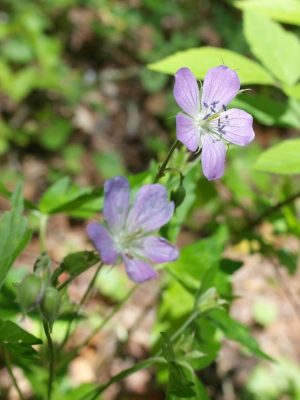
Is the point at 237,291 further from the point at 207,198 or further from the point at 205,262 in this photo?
the point at 205,262

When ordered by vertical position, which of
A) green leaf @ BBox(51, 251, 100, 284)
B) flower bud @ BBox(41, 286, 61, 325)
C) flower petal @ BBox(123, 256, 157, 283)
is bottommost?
flower bud @ BBox(41, 286, 61, 325)

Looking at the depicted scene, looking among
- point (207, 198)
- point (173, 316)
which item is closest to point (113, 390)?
point (173, 316)

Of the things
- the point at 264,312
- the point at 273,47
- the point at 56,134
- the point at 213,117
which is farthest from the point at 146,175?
the point at 56,134

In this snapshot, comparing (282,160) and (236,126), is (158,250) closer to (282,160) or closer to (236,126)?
(236,126)

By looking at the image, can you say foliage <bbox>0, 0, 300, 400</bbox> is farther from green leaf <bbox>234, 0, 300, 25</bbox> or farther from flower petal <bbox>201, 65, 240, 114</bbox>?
flower petal <bbox>201, 65, 240, 114</bbox>

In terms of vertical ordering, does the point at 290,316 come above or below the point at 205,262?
below

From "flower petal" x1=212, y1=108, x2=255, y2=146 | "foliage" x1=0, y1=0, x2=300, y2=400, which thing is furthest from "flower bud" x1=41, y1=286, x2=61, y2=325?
"flower petal" x1=212, y1=108, x2=255, y2=146

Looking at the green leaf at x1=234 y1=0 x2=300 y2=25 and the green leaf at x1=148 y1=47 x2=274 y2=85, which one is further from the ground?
the green leaf at x1=234 y1=0 x2=300 y2=25
